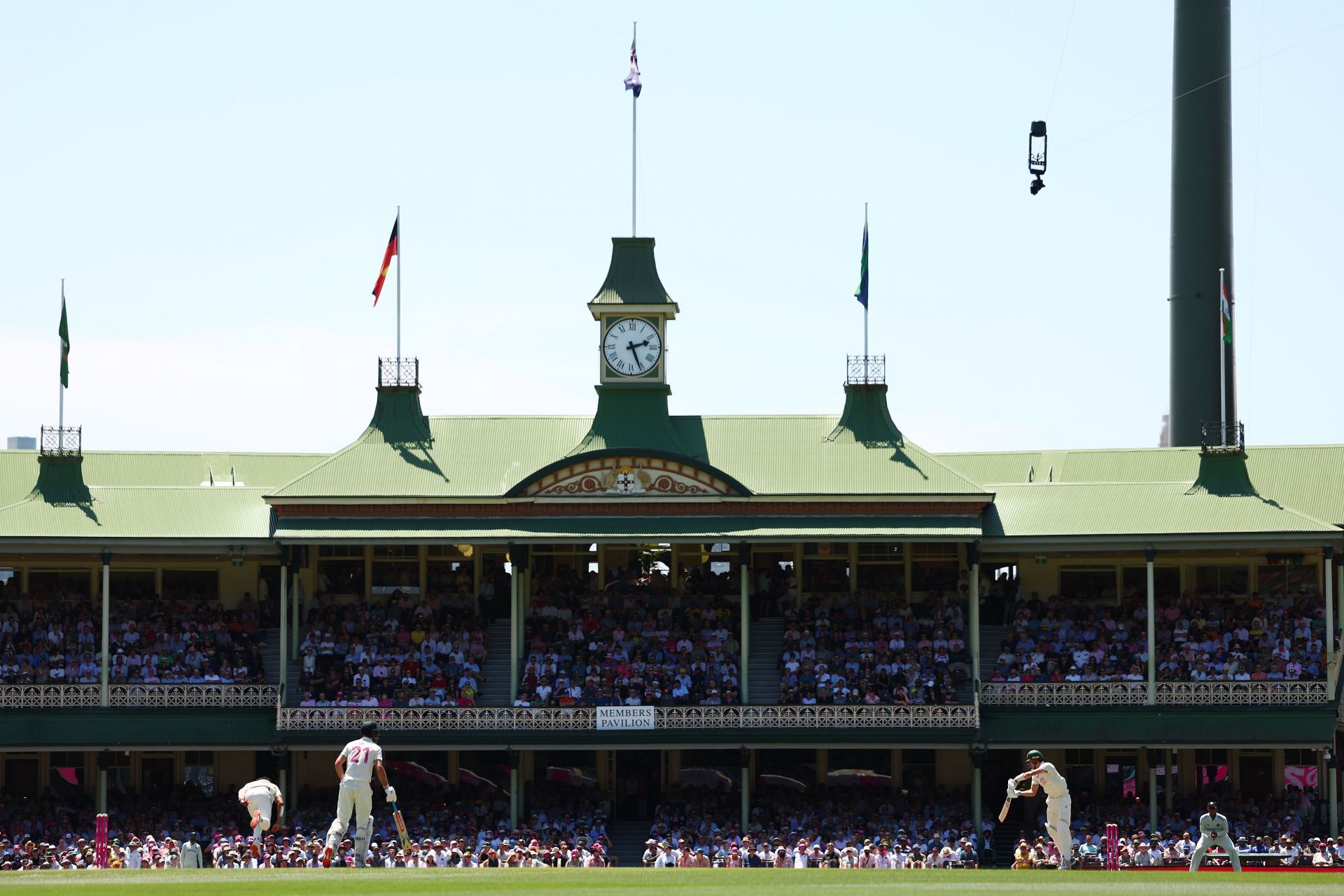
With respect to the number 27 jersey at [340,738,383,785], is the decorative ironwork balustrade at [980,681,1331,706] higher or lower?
lower

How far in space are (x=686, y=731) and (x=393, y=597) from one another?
815cm

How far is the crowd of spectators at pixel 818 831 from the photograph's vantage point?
38781 millimetres

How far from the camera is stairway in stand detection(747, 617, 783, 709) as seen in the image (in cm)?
4325

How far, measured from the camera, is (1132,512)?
44.4 meters

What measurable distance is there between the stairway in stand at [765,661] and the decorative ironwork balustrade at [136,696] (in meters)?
8.92

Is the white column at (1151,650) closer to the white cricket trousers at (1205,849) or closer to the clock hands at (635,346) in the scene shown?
the white cricket trousers at (1205,849)

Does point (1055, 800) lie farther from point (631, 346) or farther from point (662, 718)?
point (631, 346)

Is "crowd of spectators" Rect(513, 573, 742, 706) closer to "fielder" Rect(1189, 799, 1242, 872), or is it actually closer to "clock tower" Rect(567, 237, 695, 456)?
"clock tower" Rect(567, 237, 695, 456)

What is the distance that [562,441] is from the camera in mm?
47344

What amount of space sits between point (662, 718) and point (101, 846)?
11.5m

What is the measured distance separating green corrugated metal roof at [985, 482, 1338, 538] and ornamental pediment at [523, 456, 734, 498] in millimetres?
6394

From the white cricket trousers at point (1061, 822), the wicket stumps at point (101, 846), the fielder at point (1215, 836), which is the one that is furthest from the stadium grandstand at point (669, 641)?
the white cricket trousers at point (1061, 822)

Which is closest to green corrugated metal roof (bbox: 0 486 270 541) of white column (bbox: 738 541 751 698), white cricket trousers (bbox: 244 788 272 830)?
white column (bbox: 738 541 751 698)

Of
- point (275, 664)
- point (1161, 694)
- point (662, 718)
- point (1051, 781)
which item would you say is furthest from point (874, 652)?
point (1051, 781)
